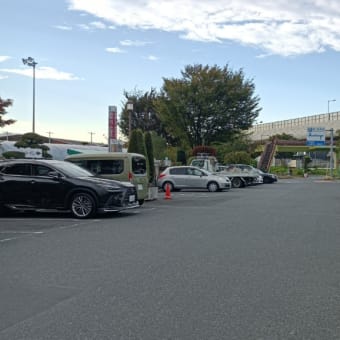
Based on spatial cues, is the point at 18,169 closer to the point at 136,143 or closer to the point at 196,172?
the point at 136,143

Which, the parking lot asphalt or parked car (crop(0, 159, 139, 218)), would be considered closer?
the parking lot asphalt

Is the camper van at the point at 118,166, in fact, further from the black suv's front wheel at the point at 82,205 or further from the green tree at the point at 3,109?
the green tree at the point at 3,109

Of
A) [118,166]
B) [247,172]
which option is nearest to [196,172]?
[247,172]

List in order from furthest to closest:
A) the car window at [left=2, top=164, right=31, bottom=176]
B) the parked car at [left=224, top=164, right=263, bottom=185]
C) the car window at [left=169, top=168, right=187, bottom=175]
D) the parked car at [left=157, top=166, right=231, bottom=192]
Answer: the parked car at [left=224, top=164, right=263, bottom=185] < the car window at [left=169, top=168, right=187, bottom=175] < the parked car at [left=157, top=166, right=231, bottom=192] < the car window at [left=2, top=164, right=31, bottom=176]

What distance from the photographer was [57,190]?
46.1 feet

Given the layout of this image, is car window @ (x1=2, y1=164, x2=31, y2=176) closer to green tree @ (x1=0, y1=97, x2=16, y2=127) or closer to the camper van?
the camper van

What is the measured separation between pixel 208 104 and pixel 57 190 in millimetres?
35670

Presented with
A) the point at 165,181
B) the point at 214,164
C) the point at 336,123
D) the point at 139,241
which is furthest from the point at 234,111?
the point at 336,123

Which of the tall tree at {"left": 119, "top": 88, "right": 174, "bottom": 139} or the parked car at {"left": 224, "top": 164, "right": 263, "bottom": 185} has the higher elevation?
the tall tree at {"left": 119, "top": 88, "right": 174, "bottom": 139}

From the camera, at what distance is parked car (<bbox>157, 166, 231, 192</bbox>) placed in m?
28.1

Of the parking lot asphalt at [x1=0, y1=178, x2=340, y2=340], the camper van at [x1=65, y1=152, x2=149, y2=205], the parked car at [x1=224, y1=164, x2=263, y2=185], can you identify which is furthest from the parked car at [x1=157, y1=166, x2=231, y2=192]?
the parking lot asphalt at [x1=0, y1=178, x2=340, y2=340]

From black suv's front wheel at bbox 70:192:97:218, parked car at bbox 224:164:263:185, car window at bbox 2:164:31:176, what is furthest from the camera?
parked car at bbox 224:164:263:185

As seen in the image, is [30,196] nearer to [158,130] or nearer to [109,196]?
[109,196]

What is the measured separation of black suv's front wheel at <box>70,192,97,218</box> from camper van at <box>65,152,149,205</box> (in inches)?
109
